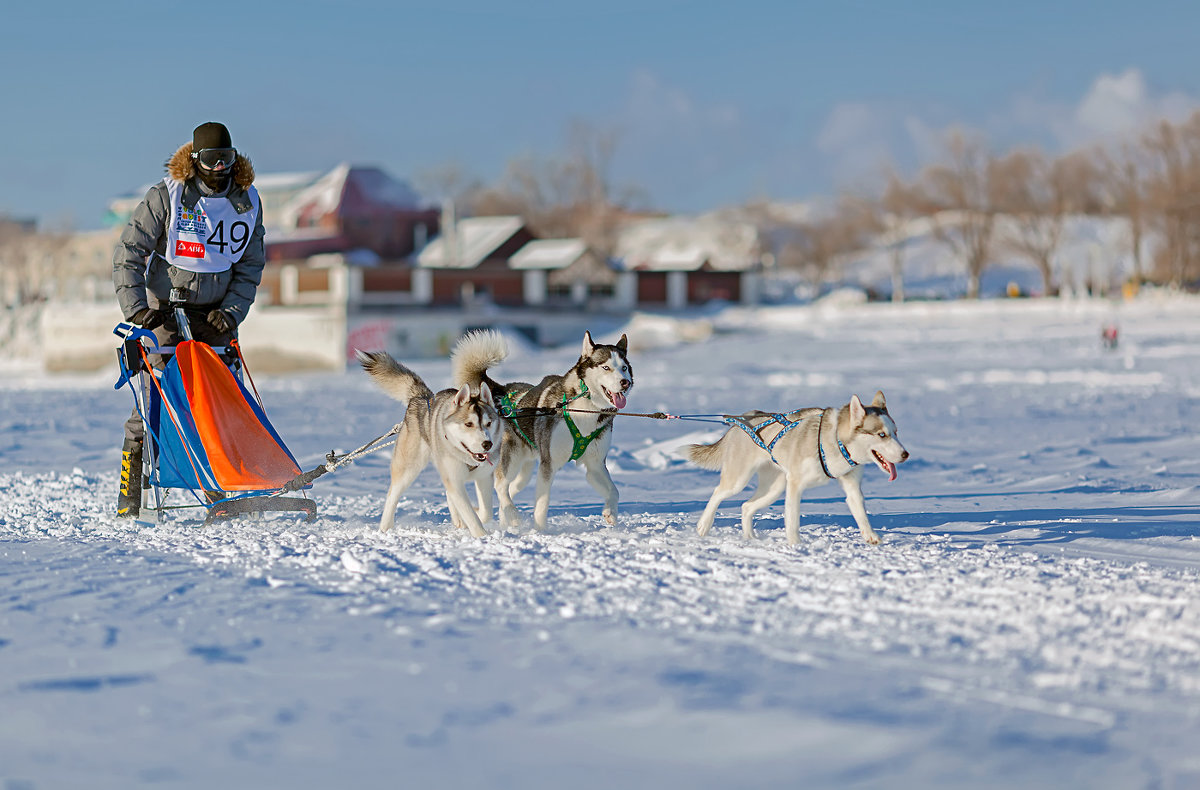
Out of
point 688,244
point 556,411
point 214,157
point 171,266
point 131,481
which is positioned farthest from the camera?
point 688,244

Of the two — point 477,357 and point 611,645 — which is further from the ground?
point 477,357

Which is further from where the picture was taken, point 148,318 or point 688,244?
point 688,244

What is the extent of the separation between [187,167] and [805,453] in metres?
3.13

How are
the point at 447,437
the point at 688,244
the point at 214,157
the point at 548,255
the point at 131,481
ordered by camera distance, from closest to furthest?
the point at 447,437 < the point at 214,157 < the point at 131,481 < the point at 548,255 < the point at 688,244

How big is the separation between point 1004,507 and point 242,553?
4.15 metres

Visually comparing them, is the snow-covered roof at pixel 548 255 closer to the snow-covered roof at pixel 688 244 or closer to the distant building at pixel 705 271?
the distant building at pixel 705 271

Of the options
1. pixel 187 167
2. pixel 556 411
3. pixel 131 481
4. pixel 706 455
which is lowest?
pixel 131 481

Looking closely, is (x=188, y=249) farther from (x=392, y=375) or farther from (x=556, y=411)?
(x=556, y=411)

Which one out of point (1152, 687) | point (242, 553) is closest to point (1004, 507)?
point (1152, 687)

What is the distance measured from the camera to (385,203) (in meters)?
50.4

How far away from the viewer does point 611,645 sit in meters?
3.42

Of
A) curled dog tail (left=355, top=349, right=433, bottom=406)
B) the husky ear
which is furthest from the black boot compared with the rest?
the husky ear

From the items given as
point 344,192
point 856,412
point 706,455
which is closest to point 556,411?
point 706,455

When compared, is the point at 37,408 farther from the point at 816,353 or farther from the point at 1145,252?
the point at 1145,252
